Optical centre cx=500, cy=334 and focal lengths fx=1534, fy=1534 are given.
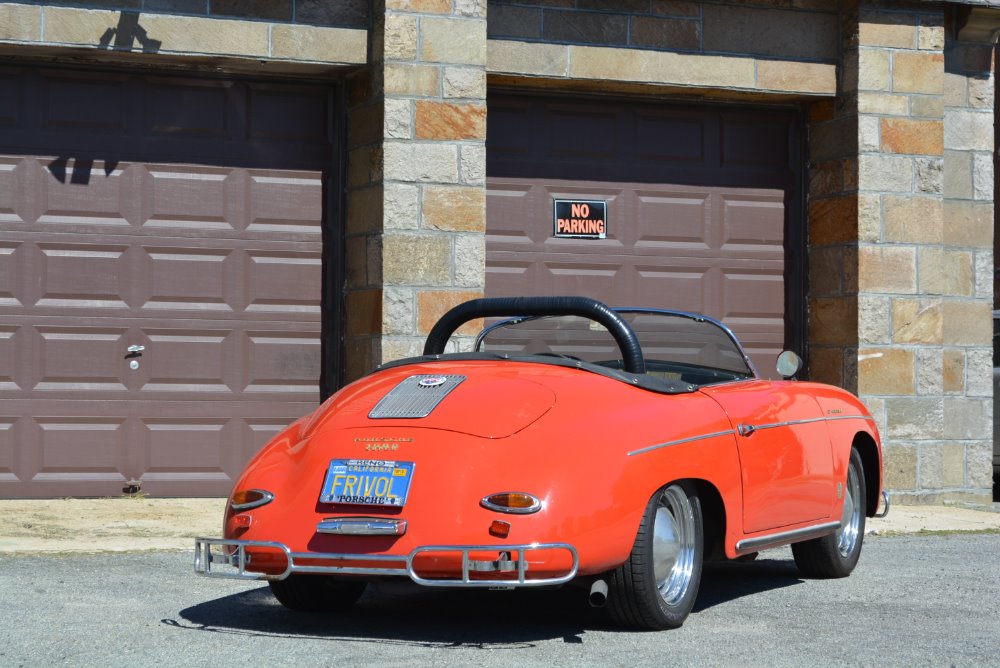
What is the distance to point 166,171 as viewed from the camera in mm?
11141

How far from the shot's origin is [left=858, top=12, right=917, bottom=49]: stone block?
12.2m

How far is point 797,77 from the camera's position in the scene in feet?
40.4

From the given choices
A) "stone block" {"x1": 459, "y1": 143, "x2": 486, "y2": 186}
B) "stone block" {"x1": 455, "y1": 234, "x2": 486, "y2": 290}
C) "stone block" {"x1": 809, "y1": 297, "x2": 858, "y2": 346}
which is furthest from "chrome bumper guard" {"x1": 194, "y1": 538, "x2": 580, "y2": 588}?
"stone block" {"x1": 809, "y1": 297, "x2": 858, "y2": 346}

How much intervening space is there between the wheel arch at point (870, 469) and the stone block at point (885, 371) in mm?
4086

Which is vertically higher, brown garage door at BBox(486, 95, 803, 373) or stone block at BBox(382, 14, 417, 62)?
stone block at BBox(382, 14, 417, 62)

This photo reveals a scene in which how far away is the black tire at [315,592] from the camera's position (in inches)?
243

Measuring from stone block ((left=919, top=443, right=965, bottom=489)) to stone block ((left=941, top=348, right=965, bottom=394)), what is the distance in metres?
0.46

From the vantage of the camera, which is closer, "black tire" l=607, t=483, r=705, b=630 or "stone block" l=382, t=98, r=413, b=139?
"black tire" l=607, t=483, r=705, b=630

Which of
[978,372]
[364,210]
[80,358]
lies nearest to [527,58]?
[364,210]

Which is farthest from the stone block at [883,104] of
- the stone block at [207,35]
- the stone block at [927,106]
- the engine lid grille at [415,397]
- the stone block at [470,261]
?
the engine lid grille at [415,397]

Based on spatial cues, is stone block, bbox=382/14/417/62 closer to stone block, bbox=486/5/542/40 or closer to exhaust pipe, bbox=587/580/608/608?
stone block, bbox=486/5/542/40

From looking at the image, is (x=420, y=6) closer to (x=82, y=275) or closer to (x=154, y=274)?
(x=154, y=274)

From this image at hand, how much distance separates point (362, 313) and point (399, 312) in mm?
392

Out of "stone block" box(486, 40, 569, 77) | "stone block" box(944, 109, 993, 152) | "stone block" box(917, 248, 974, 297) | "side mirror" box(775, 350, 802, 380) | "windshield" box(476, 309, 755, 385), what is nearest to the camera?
"windshield" box(476, 309, 755, 385)
